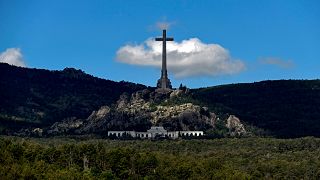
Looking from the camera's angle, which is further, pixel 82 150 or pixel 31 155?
pixel 82 150

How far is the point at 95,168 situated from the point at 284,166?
152 feet

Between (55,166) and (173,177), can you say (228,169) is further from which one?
(55,166)

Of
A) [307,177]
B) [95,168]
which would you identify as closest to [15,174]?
[95,168]

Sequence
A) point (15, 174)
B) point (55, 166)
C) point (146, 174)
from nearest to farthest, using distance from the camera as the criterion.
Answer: point (15, 174), point (55, 166), point (146, 174)

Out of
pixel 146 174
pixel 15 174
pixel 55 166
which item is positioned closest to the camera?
pixel 15 174

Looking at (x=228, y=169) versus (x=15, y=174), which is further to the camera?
(x=228, y=169)

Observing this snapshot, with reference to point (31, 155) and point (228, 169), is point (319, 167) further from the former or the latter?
point (31, 155)

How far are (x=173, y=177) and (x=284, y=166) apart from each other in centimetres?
3118

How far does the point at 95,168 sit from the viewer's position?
17600 cm

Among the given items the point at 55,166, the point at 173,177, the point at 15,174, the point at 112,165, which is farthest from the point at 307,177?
the point at 15,174

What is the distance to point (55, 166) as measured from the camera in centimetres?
16650

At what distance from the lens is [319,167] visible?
186 metres

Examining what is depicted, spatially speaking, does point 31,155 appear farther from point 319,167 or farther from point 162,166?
point 319,167

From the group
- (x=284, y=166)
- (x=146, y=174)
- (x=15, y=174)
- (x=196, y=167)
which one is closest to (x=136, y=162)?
(x=146, y=174)
